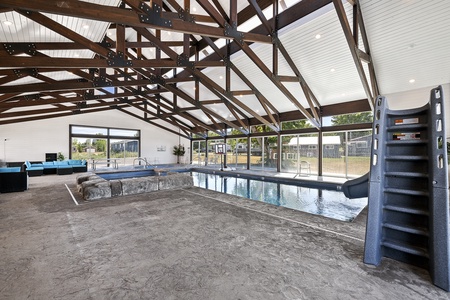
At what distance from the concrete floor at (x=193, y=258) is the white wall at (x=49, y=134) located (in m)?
9.97

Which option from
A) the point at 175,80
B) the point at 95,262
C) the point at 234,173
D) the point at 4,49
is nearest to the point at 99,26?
the point at 4,49

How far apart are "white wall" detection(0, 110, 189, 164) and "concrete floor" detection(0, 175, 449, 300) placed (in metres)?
9.97

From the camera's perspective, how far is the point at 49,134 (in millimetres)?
11695

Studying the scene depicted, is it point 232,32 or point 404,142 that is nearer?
point 404,142

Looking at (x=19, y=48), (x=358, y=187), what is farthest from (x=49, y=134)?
(x=358, y=187)

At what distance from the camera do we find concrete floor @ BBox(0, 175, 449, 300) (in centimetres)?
167

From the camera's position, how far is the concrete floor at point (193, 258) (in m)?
1.67

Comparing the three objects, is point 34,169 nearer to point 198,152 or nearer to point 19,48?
point 19,48

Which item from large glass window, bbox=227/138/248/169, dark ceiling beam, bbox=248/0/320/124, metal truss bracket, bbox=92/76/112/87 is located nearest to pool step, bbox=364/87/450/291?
dark ceiling beam, bbox=248/0/320/124

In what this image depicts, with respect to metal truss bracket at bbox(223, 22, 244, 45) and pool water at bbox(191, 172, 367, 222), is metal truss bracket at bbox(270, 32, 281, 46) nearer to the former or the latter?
metal truss bracket at bbox(223, 22, 244, 45)

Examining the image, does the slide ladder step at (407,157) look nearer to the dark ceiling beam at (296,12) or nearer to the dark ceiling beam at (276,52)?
the dark ceiling beam at (296,12)

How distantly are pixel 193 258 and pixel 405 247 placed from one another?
2.18 m

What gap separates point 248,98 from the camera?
10.1 m

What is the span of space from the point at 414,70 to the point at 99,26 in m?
8.81
